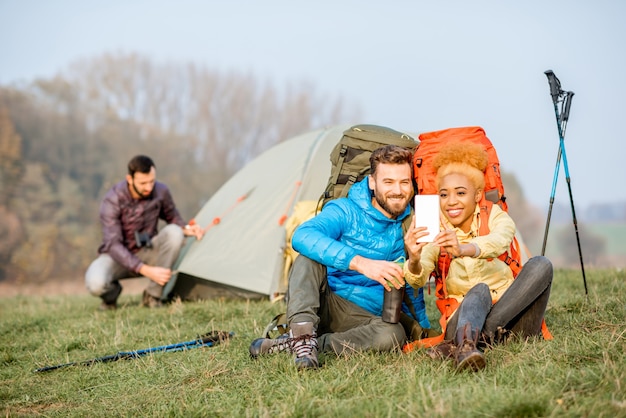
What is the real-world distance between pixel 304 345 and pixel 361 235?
0.83 m

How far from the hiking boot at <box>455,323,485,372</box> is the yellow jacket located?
409 mm

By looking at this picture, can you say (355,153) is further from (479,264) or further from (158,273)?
(158,273)

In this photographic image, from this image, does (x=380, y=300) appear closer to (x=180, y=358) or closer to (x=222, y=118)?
(x=180, y=358)

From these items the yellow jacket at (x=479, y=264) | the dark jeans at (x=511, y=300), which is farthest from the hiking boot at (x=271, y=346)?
the dark jeans at (x=511, y=300)

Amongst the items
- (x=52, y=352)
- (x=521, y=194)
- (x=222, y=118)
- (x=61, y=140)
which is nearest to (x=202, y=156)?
(x=222, y=118)

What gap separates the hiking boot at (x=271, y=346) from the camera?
3.71 metres

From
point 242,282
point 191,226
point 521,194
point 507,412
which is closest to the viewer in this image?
point 507,412

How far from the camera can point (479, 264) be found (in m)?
3.70

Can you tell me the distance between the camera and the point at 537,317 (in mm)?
3666

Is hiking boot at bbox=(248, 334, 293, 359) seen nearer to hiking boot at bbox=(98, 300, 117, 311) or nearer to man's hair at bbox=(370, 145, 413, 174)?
man's hair at bbox=(370, 145, 413, 174)

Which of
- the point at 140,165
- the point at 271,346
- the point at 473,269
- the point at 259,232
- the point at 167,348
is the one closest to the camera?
the point at 473,269

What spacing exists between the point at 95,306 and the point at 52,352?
2701mm

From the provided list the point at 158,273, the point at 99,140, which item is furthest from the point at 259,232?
the point at 99,140

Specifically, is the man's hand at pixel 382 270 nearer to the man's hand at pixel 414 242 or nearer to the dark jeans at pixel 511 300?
the man's hand at pixel 414 242
